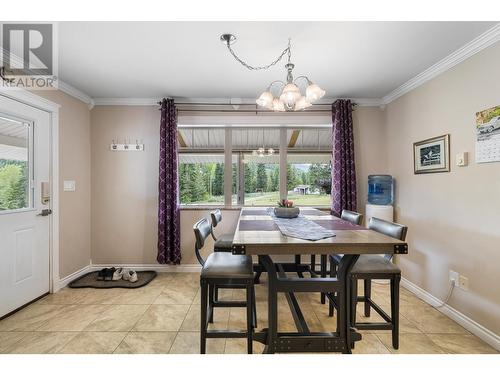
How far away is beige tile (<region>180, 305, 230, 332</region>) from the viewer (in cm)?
216

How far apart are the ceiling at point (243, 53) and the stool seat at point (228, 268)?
1804mm

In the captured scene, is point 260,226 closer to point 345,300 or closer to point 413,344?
point 345,300

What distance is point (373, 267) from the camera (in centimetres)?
191

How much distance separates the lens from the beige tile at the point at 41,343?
1.87 m

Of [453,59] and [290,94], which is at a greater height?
[453,59]

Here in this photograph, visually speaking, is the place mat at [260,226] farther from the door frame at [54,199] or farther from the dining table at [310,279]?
the door frame at [54,199]

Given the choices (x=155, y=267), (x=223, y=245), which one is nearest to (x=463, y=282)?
(x=223, y=245)

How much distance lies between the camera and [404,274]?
3082 millimetres

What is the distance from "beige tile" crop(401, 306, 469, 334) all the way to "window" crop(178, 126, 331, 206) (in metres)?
1.69

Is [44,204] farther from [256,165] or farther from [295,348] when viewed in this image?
[295,348]

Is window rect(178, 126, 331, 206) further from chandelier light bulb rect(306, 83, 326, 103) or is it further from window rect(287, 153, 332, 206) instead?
chandelier light bulb rect(306, 83, 326, 103)

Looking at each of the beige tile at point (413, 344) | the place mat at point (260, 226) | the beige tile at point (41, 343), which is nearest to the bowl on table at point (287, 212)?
the place mat at point (260, 226)

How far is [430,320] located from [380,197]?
1.56 m

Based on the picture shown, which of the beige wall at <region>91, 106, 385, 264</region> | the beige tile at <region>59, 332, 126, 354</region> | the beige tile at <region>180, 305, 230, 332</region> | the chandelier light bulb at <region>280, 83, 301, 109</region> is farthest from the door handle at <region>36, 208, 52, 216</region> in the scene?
the chandelier light bulb at <region>280, 83, 301, 109</region>
